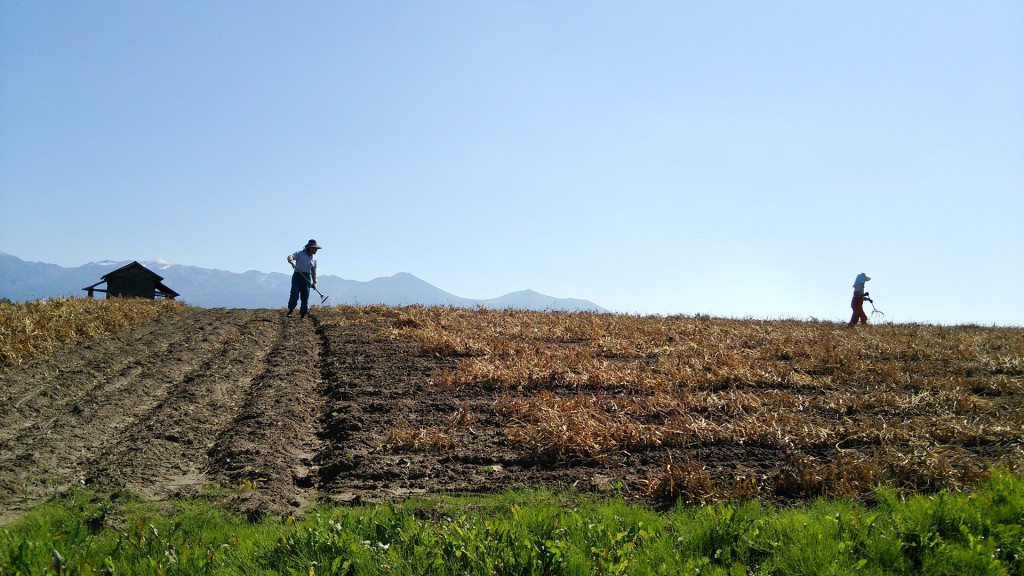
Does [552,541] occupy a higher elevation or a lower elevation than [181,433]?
higher

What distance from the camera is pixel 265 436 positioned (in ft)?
26.2

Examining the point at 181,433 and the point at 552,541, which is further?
the point at 181,433

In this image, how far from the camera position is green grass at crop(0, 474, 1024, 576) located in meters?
4.20

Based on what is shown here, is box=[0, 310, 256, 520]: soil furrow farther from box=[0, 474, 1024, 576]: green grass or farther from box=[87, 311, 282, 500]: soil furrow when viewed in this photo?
box=[0, 474, 1024, 576]: green grass

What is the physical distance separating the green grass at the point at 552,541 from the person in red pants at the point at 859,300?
729 inches

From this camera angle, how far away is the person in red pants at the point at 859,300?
22.2 metres

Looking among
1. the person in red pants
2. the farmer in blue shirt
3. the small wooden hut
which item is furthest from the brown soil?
the small wooden hut

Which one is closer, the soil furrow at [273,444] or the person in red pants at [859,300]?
the soil furrow at [273,444]

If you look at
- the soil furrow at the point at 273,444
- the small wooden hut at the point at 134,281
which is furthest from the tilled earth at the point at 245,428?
the small wooden hut at the point at 134,281

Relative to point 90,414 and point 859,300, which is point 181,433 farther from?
point 859,300

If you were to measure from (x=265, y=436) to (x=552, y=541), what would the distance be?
503 cm

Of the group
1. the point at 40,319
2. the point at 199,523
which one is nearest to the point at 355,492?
the point at 199,523

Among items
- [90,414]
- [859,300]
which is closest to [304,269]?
[90,414]

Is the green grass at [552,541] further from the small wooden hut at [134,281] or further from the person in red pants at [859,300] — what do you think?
the small wooden hut at [134,281]
